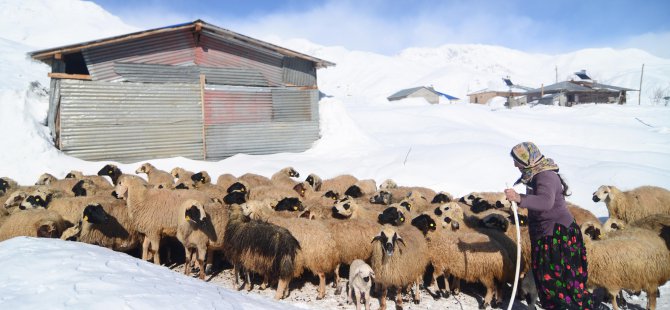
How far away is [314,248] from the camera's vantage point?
6.17 m

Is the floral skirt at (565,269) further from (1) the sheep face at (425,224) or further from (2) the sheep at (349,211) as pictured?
(2) the sheep at (349,211)

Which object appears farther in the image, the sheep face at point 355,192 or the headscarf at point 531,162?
the sheep face at point 355,192

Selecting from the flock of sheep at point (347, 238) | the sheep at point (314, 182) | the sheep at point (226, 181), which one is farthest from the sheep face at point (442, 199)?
the sheep at point (226, 181)

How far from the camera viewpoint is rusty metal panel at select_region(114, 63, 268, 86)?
1462 centimetres

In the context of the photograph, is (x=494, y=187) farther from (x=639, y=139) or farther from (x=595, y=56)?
(x=595, y=56)

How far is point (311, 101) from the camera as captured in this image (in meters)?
17.6

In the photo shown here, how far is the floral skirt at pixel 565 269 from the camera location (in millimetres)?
4441

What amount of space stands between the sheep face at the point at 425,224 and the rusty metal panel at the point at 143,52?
40.0 ft

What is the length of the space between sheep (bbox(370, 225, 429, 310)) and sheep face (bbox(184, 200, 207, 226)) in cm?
281

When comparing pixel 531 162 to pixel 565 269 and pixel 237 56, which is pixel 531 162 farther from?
pixel 237 56

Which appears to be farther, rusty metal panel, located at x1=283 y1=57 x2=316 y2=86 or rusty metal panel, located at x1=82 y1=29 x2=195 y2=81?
rusty metal panel, located at x1=283 y1=57 x2=316 y2=86

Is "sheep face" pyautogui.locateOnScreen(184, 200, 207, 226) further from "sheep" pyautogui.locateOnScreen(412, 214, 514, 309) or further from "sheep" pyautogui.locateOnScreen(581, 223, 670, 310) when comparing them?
"sheep" pyautogui.locateOnScreen(581, 223, 670, 310)

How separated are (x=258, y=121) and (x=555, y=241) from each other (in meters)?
13.5

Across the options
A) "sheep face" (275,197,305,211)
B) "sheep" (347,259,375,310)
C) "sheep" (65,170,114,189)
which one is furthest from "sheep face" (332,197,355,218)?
"sheep" (65,170,114,189)
